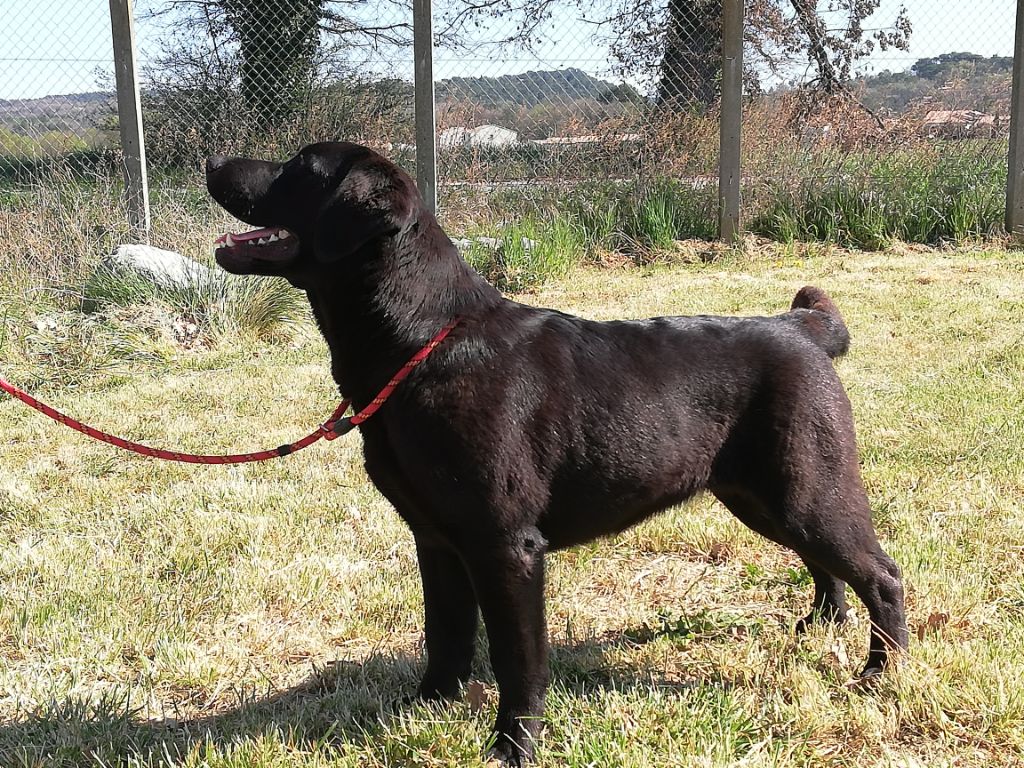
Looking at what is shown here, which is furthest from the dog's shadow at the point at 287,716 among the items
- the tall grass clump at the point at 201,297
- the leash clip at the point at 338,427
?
the tall grass clump at the point at 201,297

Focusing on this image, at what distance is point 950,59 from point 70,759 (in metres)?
10.6

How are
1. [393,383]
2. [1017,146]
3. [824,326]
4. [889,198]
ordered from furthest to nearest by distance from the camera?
[889,198] → [1017,146] → [824,326] → [393,383]

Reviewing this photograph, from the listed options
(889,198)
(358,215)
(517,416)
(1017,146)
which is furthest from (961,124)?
(358,215)

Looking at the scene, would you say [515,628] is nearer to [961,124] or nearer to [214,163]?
[214,163]

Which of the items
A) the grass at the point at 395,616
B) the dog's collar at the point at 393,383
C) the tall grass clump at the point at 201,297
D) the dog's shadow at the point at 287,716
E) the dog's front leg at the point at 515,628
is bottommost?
the dog's shadow at the point at 287,716

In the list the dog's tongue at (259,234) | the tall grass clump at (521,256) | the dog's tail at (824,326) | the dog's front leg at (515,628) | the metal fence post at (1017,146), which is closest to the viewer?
the dog's front leg at (515,628)

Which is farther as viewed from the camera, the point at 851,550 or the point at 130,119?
the point at 130,119

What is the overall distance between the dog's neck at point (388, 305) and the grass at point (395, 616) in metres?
0.93

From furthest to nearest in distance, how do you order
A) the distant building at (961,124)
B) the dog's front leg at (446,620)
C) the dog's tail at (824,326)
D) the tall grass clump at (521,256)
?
the distant building at (961,124) < the tall grass clump at (521,256) < the dog's tail at (824,326) < the dog's front leg at (446,620)

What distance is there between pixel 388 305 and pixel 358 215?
233mm

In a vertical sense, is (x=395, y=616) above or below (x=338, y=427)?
below

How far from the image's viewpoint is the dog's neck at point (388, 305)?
2.34 metres

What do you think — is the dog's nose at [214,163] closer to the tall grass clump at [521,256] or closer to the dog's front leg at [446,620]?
the dog's front leg at [446,620]

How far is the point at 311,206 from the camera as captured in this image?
7.93ft
